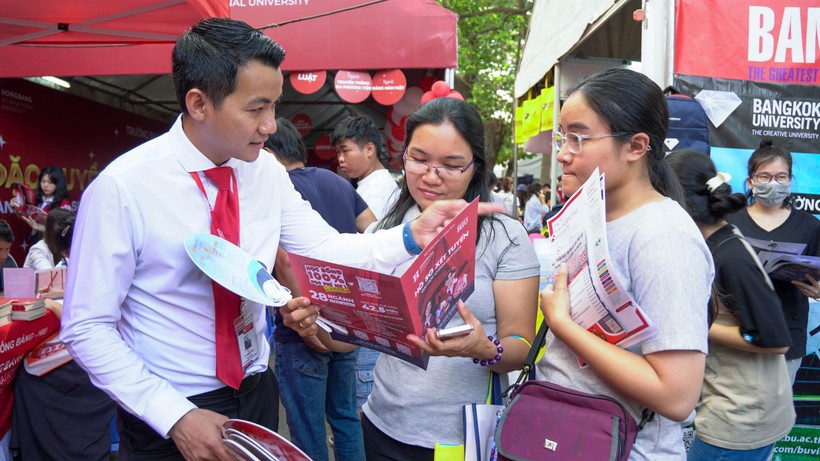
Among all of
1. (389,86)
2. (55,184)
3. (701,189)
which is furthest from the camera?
(55,184)

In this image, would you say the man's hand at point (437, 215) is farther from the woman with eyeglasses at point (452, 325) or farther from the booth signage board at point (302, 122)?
the booth signage board at point (302, 122)

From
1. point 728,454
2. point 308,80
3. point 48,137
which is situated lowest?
point 728,454

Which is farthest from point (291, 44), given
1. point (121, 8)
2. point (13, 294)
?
point (13, 294)

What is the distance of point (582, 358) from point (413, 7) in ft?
21.6

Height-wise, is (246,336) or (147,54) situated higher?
(147,54)

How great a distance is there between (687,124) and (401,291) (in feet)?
9.49

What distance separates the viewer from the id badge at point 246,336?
1.77 m

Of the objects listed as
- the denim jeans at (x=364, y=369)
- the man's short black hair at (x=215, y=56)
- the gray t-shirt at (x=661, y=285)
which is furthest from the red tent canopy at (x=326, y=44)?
the gray t-shirt at (x=661, y=285)

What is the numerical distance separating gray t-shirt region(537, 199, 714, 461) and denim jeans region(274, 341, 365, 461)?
2.07 m

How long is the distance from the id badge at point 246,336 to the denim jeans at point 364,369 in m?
2.17

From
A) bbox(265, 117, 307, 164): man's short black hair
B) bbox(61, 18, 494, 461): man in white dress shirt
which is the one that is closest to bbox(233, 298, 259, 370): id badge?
bbox(61, 18, 494, 461): man in white dress shirt

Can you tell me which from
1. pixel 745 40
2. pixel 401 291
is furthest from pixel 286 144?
pixel 745 40

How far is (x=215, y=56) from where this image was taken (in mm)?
1659

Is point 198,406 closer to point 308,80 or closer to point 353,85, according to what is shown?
point 353,85
